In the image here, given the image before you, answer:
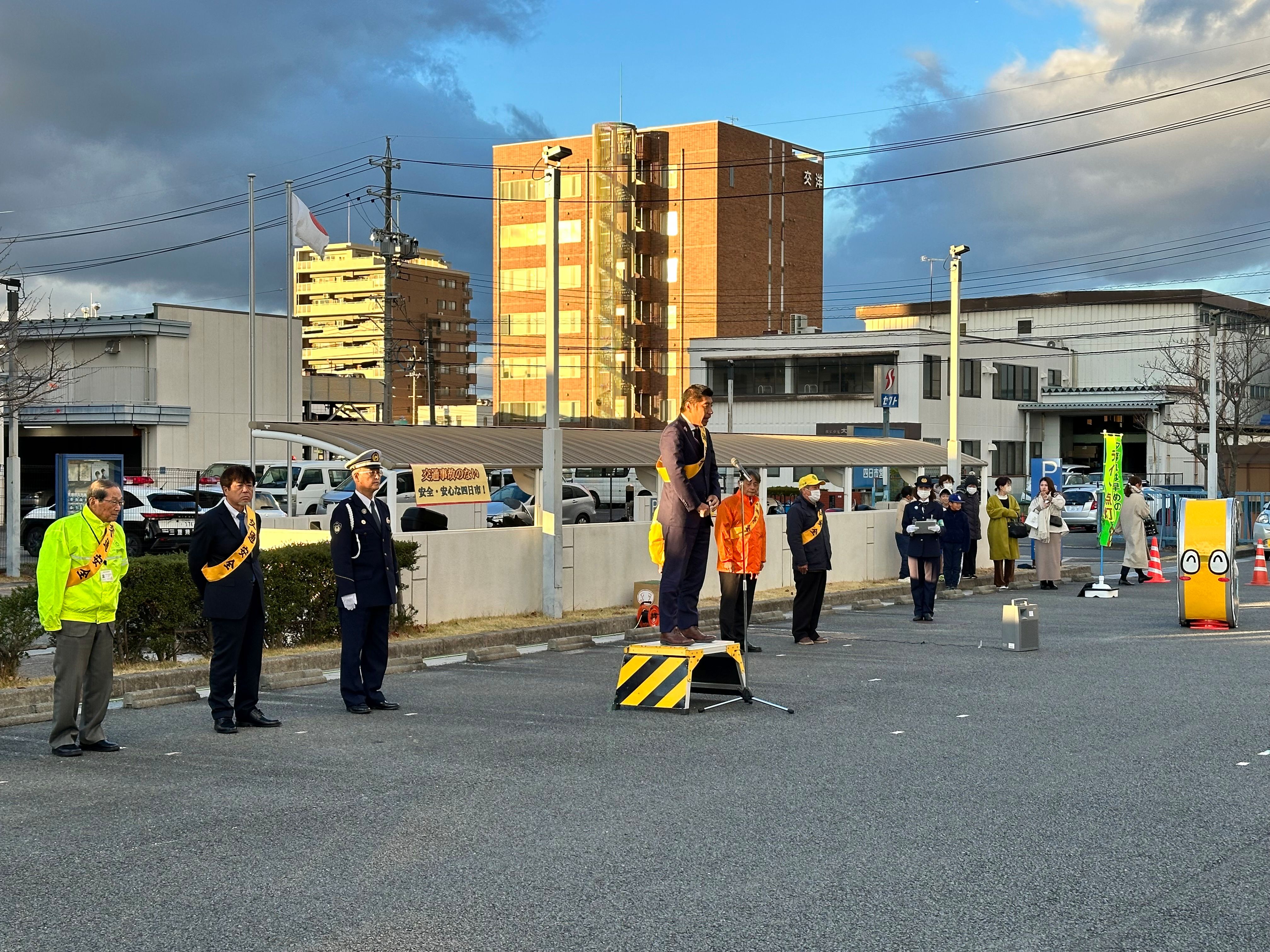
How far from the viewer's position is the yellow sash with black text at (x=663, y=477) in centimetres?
1088

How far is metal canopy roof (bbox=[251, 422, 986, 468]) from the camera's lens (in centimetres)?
1828

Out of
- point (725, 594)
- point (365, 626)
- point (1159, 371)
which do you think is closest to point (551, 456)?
point (725, 594)

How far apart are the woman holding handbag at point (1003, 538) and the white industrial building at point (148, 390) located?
26689mm

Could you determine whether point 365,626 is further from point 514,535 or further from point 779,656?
point 514,535

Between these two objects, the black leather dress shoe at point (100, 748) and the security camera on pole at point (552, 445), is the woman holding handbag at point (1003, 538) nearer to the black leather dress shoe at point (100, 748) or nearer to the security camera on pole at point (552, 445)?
the security camera on pole at point (552, 445)

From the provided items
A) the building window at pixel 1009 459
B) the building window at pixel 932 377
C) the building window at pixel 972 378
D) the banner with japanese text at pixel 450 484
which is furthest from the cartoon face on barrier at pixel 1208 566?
the building window at pixel 1009 459

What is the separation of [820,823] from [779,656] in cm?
744

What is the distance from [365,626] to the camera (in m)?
11.0

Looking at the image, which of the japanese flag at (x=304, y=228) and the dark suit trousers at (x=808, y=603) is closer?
the dark suit trousers at (x=808, y=603)

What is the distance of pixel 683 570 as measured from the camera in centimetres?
1110

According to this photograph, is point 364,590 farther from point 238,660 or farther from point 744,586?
point 744,586

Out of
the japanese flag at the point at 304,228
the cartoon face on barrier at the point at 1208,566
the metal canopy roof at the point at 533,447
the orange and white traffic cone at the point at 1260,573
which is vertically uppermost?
the japanese flag at the point at 304,228

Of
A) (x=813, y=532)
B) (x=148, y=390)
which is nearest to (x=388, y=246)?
(x=148, y=390)

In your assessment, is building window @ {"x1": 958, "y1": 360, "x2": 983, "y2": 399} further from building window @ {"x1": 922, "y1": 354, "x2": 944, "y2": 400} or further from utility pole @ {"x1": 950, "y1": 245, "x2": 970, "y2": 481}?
utility pole @ {"x1": 950, "y1": 245, "x2": 970, "y2": 481}
